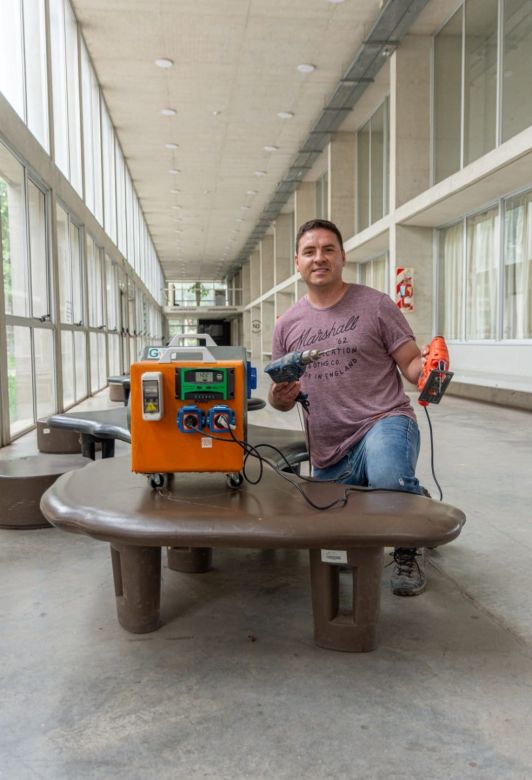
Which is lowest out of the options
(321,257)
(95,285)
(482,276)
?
(321,257)

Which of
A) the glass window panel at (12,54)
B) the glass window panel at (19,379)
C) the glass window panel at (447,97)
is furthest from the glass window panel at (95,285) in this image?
the glass window panel at (447,97)

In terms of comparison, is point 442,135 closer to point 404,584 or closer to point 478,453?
point 478,453

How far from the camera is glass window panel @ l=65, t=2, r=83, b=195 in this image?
27.0 ft

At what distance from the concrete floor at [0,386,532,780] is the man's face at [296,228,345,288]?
3.69ft

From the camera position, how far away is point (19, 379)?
5855 millimetres

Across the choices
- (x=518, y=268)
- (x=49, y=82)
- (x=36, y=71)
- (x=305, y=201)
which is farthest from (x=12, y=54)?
(x=305, y=201)

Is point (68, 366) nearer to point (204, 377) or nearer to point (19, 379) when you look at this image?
point (19, 379)

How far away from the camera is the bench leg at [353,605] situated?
1596mm

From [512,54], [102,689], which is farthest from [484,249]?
[102,689]

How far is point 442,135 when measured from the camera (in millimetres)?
9609

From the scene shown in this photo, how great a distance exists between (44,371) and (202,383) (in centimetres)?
578

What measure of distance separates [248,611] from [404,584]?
54cm

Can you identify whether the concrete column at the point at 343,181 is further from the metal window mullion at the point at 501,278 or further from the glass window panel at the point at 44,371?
the glass window panel at the point at 44,371

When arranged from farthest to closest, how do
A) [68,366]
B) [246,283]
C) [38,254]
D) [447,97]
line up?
[246,283] → [447,97] → [68,366] → [38,254]
